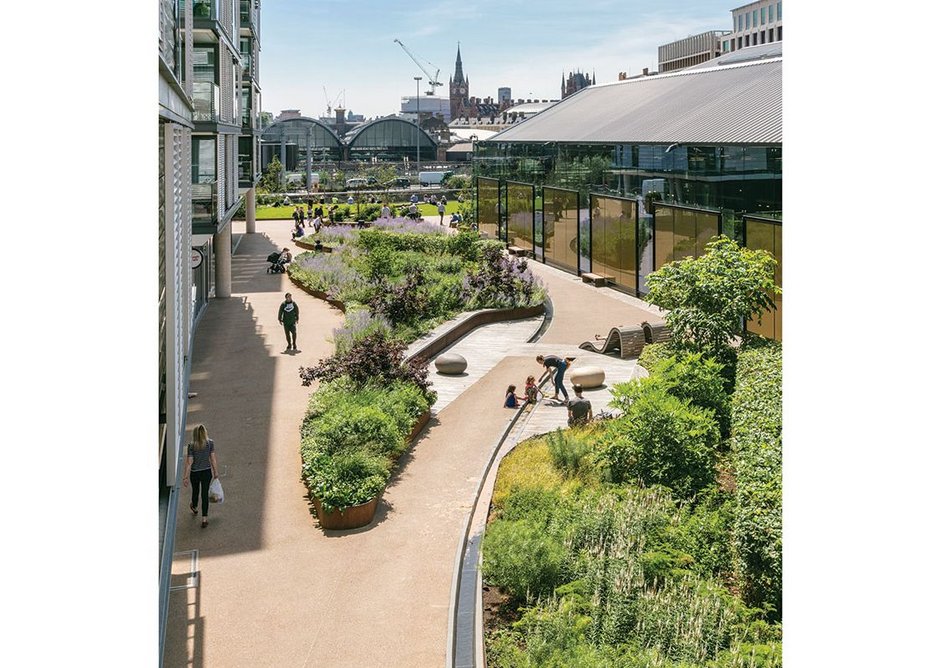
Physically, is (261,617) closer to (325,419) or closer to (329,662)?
(329,662)

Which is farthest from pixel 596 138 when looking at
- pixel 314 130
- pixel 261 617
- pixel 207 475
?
pixel 314 130

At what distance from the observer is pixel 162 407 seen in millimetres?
9086

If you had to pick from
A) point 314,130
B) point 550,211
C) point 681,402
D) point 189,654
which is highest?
point 314,130

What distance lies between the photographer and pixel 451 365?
20938 millimetres

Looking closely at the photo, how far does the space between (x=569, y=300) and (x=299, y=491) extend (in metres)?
17.5

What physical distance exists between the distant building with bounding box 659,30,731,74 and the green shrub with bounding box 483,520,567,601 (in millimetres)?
122420

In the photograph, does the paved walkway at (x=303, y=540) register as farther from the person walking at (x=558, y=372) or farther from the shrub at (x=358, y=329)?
the shrub at (x=358, y=329)

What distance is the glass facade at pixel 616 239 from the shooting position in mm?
31141

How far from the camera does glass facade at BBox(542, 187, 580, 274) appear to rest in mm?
36531

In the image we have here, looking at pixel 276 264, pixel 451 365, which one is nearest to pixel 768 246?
pixel 451 365

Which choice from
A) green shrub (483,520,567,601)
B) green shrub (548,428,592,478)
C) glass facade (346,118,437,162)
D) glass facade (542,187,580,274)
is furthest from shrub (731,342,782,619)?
glass facade (346,118,437,162)

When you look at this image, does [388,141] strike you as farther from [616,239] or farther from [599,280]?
[616,239]

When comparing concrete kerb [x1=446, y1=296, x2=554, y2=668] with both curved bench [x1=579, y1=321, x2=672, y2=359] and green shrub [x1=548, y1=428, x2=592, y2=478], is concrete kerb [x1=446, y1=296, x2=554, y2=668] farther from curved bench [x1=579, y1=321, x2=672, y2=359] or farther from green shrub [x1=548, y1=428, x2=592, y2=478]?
curved bench [x1=579, y1=321, x2=672, y2=359]

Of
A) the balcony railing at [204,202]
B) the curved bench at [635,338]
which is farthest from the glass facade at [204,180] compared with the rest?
the curved bench at [635,338]
